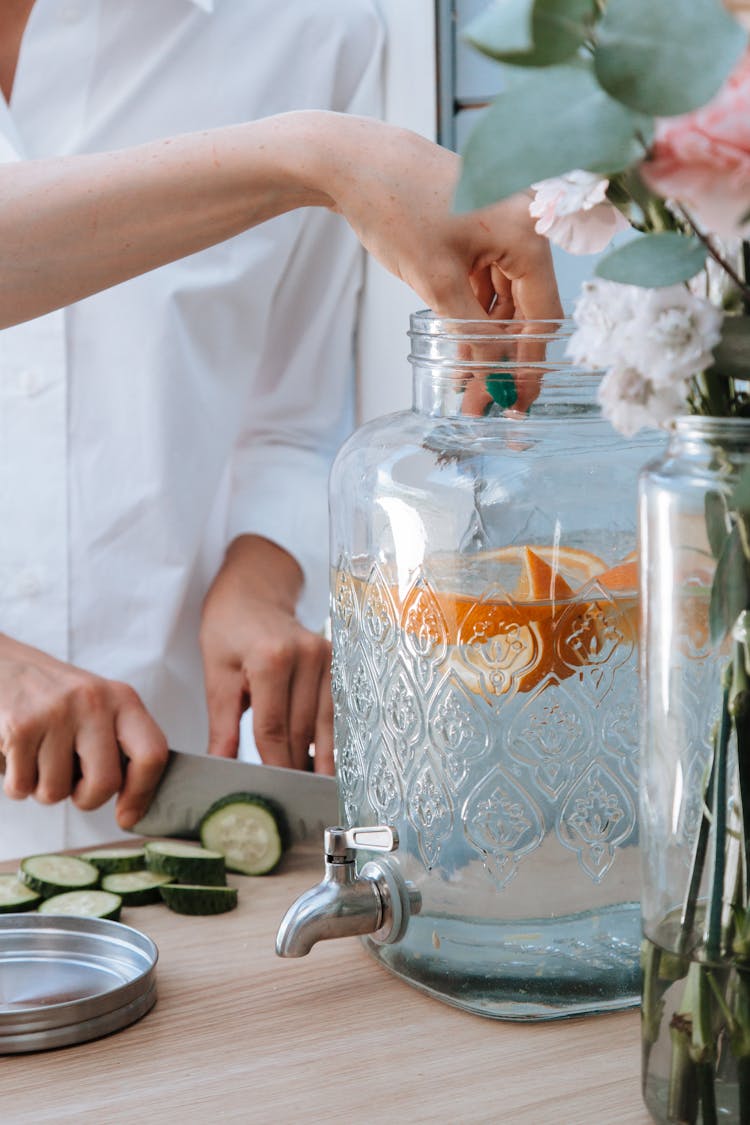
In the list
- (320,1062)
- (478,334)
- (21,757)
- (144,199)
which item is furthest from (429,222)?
(21,757)

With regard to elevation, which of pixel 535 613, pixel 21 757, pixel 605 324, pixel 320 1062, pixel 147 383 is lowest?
pixel 320 1062

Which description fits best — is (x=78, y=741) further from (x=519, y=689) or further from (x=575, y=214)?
(x=575, y=214)

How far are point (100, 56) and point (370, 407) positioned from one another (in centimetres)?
47

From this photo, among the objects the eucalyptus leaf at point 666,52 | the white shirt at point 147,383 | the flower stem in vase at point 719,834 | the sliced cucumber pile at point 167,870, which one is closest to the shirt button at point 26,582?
the white shirt at point 147,383

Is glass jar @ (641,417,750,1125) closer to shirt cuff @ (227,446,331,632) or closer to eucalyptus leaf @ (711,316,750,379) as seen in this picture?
eucalyptus leaf @ (711,316,750,379)

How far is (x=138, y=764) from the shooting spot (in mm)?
961

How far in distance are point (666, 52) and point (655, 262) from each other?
75mm

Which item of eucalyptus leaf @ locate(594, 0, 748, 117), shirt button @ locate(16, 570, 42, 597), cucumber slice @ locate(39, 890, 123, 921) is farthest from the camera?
shirt button @ locate(16, 570, 42, 597)

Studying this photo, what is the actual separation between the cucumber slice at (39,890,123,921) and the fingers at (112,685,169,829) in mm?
123

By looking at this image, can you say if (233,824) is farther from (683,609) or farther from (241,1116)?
(683,609)

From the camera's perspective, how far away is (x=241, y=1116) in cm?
59

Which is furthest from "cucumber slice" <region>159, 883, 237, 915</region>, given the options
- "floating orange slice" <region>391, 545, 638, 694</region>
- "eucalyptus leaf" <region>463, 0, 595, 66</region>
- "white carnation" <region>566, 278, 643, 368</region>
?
"eucalyptus leaf" <region>463, 0, 595, 66</region>

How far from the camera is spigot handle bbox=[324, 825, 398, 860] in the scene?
69 cm

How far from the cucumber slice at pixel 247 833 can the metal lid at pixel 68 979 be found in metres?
0.17
